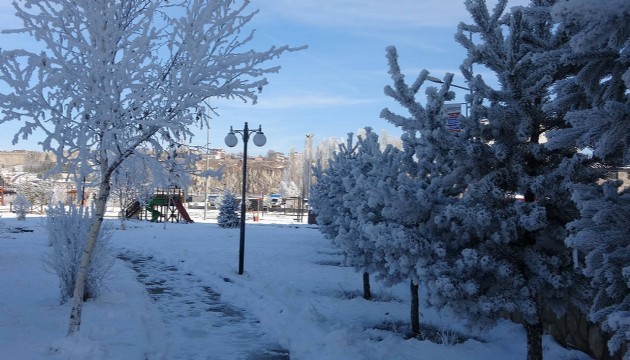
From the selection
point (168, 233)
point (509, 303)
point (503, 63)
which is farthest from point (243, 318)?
point (168, 233)

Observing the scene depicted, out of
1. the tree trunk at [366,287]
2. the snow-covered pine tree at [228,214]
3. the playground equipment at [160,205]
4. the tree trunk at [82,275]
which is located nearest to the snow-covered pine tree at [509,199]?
the tree trunk at [82,275]

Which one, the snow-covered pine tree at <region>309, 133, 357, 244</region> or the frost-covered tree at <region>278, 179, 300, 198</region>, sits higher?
the frost-covered tree at <region>278, 179, 300, 198</region>

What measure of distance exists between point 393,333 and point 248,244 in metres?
12.9

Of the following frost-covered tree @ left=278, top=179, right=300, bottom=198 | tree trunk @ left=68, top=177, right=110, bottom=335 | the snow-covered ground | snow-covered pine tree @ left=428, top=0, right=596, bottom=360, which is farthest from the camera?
frost-covered tree @ left=278, top=179, right=300, bottom=198

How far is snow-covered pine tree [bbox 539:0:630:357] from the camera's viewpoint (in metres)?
2.43

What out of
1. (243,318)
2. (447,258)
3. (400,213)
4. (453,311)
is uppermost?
(400,213)

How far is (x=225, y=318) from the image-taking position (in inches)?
333

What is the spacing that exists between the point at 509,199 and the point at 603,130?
94.4 inches

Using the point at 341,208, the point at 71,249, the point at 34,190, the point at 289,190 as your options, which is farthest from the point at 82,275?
the point at 289,190

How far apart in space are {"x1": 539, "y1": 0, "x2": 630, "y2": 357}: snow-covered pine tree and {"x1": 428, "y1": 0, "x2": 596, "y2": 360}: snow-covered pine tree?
4.56 feet

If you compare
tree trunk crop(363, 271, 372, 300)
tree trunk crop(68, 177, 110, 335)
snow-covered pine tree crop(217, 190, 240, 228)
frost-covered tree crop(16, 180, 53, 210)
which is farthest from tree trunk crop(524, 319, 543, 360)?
frost-covered tree crop(16, 180, 53, 210)

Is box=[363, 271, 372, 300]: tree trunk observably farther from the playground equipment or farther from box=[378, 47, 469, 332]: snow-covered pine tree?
the playground equipment

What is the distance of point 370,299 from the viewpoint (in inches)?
407

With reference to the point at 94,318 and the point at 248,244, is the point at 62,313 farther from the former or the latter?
the point at 248,244
